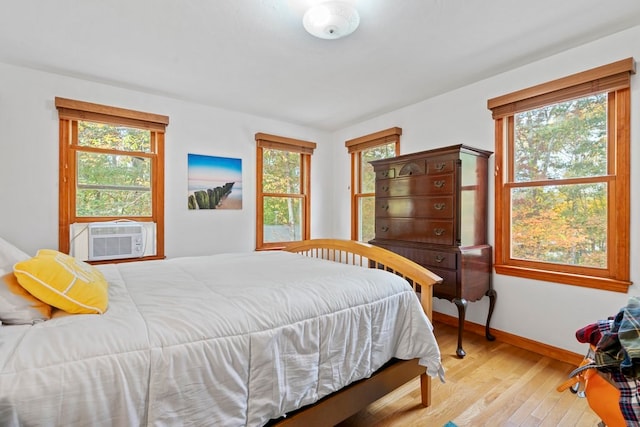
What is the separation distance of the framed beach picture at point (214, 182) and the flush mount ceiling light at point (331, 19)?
2.17 m

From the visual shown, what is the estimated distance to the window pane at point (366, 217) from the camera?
13.8ft

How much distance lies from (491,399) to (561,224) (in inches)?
60.3

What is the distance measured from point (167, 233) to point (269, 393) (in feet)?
9.07

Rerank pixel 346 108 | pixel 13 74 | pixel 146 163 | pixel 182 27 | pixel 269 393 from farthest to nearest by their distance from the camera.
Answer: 1. pixel 346 108
2. pixel 146 163
3. pixel 13 74
4. pixel 182 27
5. pixel 269 393

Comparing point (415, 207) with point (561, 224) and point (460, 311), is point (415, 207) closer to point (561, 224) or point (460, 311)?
point (460, 311)

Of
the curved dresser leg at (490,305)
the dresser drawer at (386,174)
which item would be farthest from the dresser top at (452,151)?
the curved dresser leg at (490,305)

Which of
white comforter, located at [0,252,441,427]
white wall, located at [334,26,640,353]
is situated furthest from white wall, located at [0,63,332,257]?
white wall, located at [334,26,640,353]

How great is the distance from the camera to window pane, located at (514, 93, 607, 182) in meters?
2.35

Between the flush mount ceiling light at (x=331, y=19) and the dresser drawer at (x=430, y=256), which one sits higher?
the flush mount ceiling light at (x=331, y=19)

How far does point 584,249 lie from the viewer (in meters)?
2.41

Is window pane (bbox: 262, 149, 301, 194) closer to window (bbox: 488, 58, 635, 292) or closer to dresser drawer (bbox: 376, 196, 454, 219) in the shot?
dresser drawer (bbox: 376, 196, 454, 219)

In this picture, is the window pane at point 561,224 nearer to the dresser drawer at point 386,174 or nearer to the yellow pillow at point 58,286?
the dresser drawer at point 386,174

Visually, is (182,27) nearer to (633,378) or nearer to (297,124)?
(297,124)

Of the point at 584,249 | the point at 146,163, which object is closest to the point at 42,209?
the point at 146,163
